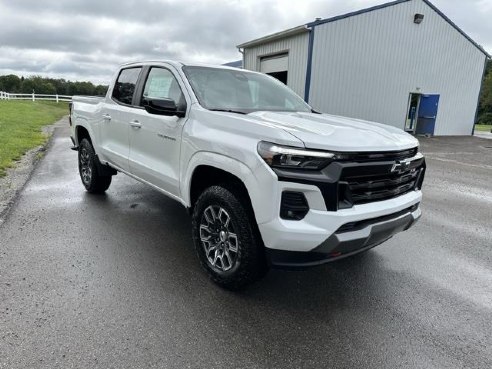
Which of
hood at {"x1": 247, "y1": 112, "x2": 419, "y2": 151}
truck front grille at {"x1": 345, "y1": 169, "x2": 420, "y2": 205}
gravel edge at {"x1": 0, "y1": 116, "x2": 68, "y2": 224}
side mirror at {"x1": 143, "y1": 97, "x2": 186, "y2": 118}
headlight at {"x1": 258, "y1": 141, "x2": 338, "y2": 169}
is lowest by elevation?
gravel edge at {"x1": 0, "y1": 116, "x2": 68, "y2": 224}

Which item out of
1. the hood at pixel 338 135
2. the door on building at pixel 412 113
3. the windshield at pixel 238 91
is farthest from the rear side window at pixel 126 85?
the door on building at pixel 412 113

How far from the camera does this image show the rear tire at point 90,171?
5.92 metres

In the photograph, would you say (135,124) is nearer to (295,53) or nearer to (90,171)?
(90,171)

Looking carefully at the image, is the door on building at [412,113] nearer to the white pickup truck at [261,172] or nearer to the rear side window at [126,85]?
the rear side window at [126,85]

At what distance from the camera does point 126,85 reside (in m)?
5.08

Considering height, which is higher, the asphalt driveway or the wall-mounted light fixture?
the wall-mounted light fixture

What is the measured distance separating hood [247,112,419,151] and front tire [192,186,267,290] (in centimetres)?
69

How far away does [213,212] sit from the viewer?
330 centimetres

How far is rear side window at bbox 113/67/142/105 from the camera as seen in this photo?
191 inches

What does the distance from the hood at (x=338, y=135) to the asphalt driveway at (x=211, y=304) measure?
1330 millimetres

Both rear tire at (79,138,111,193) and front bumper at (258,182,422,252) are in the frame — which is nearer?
front bumper at (258,182,422,252)

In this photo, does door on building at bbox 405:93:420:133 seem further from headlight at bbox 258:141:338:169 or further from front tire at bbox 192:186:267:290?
headlight at bbox 258:141:338:169

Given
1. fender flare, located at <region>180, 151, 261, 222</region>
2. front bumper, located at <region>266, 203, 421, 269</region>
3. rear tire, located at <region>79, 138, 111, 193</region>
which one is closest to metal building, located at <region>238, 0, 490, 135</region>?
rear tire, located at <region>79, 138, 111, 193</region>

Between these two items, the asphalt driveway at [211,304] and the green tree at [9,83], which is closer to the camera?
the asphalt driveway at [211,304]
